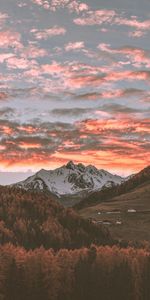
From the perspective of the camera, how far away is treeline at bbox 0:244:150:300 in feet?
548

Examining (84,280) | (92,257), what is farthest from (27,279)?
(92,257)

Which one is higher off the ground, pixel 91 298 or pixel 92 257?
pixel 92 257

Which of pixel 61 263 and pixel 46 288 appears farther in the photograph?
pixel 61 263

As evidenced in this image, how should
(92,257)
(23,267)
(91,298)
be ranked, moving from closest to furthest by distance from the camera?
(91,298), (23,267), (92,257)

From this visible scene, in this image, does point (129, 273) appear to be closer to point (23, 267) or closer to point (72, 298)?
point (72, 298)

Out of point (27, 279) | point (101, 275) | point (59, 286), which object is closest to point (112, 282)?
point (101, 275)

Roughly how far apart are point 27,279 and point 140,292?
124 ft

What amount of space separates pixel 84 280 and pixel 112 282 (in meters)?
9.24

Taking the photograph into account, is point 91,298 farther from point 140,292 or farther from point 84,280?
point 140,292

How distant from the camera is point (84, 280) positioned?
170 metres

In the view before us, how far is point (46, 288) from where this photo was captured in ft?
558

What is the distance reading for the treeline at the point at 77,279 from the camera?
548 ft

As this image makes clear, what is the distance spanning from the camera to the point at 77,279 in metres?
170

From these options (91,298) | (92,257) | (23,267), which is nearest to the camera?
(91,298)
